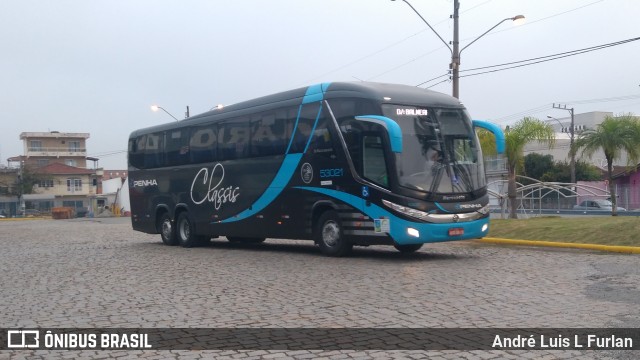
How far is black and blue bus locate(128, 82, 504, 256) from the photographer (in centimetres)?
1354

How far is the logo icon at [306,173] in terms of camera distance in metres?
15.4

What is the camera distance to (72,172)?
86.6 metres

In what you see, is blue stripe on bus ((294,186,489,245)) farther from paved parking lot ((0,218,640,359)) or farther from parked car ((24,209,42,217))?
parked car ((24,209,42,217))

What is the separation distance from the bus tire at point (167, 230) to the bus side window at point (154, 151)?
5.55 ft

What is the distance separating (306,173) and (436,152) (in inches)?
127

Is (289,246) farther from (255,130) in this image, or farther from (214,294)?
(214,294)

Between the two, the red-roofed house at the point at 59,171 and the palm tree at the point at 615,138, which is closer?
the palm tree at the point at 615,138

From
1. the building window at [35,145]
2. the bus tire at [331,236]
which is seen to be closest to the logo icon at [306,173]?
the bus tire at [331,236]

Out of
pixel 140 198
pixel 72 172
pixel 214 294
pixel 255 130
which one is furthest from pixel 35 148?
pixel 214 294

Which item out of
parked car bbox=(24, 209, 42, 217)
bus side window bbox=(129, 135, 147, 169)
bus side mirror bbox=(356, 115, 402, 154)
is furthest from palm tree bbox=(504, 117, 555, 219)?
parked car bbox=(24, 209, 42, 217)

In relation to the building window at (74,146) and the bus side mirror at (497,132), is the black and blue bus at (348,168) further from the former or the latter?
the building window at (74,146)

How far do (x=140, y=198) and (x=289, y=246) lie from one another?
20.3ft

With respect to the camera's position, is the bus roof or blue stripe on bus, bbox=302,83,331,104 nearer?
the bus roof

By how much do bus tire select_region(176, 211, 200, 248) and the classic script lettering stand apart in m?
0.97
